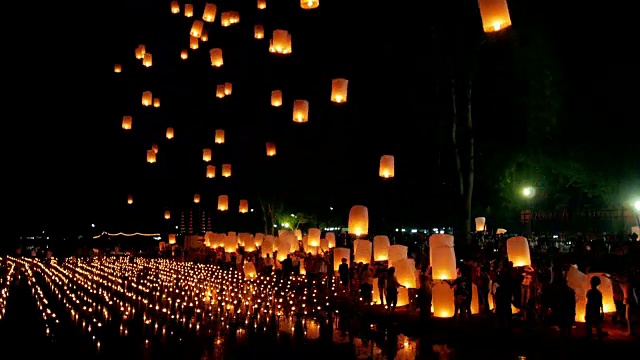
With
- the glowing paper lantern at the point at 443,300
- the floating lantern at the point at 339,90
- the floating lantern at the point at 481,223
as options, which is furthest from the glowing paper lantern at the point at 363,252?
the floating lantern at the point at 481,223

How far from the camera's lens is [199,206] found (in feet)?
163

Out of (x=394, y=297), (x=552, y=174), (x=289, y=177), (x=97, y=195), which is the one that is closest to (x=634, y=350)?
(x=394, y=297)

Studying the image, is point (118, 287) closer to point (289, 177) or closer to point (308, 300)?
point (308, 300)

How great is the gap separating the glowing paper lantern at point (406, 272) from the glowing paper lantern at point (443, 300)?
129 centimetres

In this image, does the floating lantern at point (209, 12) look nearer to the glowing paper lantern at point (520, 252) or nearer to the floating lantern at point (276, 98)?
the floating lantern at point (276, 98)

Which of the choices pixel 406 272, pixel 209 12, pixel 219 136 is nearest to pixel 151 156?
pixel 219 136

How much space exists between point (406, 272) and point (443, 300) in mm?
1577

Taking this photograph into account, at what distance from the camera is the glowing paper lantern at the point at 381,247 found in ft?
58.1

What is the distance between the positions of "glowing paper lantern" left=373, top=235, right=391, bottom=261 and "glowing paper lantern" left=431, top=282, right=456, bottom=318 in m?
4.58

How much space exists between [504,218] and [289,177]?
13003mm

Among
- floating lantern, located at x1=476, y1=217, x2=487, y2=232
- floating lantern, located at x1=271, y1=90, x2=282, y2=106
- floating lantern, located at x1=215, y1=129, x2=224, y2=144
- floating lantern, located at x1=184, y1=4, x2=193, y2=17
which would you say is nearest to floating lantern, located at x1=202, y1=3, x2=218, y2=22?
floating lantern, located at x1=184, y1=4, x2=193, y2=17

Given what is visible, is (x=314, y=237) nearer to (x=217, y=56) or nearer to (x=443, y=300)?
(x=217, y=56)

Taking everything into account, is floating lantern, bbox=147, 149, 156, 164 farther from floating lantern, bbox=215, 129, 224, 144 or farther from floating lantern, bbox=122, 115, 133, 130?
floating lantern, bbox=122, 115, 133, 130

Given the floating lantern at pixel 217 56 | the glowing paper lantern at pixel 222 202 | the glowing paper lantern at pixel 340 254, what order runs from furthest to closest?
1. the glowing paper lantern at pixel 222 202
2. the floating lantern at pixel 217 56
3. the glowing paper lantern at pixel 340 254
